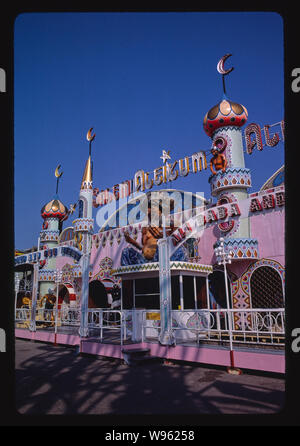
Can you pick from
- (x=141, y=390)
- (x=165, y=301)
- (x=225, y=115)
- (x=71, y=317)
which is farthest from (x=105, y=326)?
(x=225, y=115)

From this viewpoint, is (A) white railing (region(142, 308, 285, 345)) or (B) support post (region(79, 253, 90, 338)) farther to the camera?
(B) support post (region(79, 253, 90, 338))

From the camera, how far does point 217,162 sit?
1502cm

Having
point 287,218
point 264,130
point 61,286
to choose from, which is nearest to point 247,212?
point 264,130

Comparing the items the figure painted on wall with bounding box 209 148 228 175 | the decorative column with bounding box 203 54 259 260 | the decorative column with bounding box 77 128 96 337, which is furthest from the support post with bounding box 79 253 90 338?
the figure painted on wall with bounding box 209 148 228 175

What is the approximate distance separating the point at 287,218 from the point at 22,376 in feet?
25.7

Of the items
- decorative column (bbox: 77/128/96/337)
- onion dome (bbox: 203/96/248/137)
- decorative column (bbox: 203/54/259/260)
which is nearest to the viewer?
decorative column (bbox: 77/128/96/337)

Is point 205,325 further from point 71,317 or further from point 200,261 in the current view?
Answer: point 71,317

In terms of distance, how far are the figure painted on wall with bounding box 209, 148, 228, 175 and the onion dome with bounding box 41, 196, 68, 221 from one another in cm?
1585

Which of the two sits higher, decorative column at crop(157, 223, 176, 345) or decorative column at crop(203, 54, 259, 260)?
decorative column at crop(203, 54, 259, 260)

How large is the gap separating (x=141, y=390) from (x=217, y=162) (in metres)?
11.1

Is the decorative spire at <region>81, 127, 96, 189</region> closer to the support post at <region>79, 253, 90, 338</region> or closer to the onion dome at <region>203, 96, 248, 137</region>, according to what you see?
the support post at <region>79, 253, 90, 338</region>

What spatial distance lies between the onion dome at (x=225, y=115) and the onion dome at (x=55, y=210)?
15651mm

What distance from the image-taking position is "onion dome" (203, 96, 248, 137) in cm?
1527
